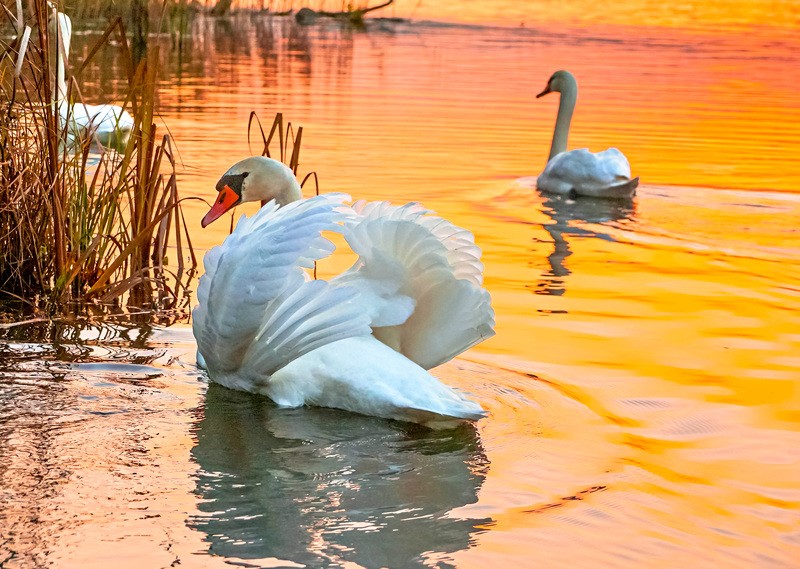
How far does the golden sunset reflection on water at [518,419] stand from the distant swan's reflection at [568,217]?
0.04 m

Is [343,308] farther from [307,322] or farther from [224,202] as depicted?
[224,202]

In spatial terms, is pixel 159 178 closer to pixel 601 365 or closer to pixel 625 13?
pixel 601 365

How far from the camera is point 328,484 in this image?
159 inches

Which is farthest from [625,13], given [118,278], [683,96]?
[118,278]

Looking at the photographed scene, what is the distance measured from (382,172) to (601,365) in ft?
17.4

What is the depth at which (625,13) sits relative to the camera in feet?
105

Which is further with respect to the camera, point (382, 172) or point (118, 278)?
point (382, 172)

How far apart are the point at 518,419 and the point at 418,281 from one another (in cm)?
64

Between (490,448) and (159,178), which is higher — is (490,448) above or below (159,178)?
below

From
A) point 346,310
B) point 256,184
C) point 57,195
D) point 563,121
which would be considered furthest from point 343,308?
point 563,121

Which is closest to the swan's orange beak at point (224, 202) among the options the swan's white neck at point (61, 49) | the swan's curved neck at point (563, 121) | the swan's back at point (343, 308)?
the swan's white neck at point (61, 49)

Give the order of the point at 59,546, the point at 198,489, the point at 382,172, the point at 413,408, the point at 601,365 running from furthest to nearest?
the point at 382,172, the point at 601,365, the point at 413,408, the point at 198,489, the point at 59,546

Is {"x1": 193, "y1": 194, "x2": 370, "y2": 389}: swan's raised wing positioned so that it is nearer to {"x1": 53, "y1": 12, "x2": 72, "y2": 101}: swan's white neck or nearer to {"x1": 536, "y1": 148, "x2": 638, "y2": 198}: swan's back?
{"x1": 53, "y1": 12, "x2": 72, "y2": 101}: swan's white neck

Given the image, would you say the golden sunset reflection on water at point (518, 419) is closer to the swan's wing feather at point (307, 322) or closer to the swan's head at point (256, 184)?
the swan's wing feather at point (307, 322)
